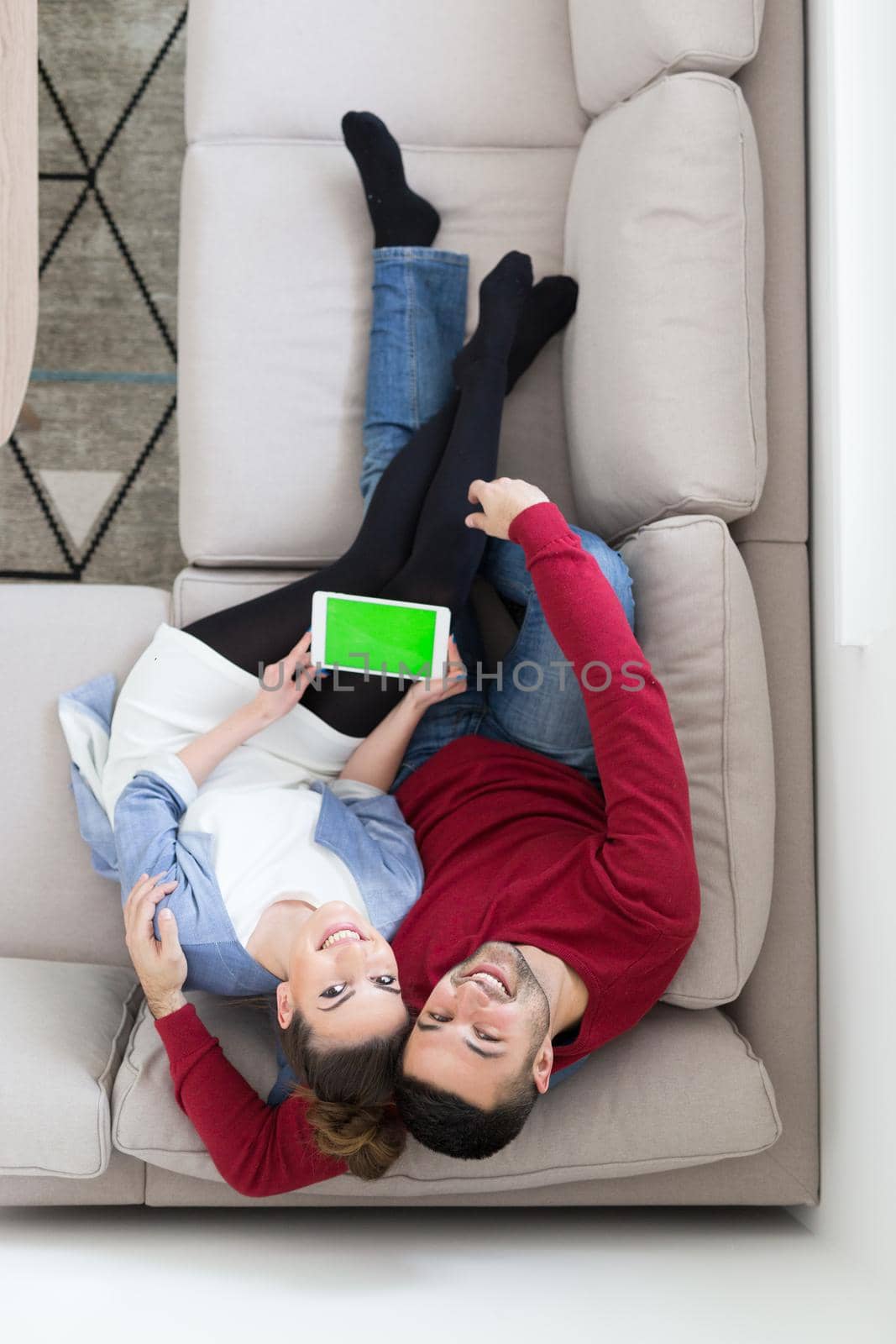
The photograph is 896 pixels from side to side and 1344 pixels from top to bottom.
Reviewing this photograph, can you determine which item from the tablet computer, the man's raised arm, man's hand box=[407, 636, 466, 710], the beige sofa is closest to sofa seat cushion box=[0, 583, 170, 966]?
the beige sofa

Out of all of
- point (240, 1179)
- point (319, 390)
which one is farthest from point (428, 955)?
point (319, 390)

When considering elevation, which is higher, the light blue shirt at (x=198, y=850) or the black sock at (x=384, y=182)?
the black sock at (x=384, y=182)

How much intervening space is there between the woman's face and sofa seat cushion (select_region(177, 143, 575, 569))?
2.05ft

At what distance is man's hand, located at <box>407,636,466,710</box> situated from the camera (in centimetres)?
144

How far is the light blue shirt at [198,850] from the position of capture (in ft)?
4.20

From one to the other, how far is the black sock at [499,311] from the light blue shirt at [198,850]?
0.65 m

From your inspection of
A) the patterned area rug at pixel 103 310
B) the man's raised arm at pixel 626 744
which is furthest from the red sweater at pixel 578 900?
the patterned area rug at pixel 103 310

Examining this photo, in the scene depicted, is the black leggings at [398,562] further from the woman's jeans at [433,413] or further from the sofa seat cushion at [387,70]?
the sofa seat cushion at [387,70]

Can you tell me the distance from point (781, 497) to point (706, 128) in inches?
19.9

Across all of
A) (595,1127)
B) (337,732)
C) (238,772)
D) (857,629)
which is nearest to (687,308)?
(857,629)

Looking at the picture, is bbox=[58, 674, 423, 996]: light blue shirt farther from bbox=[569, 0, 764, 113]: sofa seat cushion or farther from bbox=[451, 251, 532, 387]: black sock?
bbox=[569, 0, 764, 113]: sofa seat cushion

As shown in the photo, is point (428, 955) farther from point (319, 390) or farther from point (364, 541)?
point (319, 390)

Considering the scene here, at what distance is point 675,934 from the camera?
121cm

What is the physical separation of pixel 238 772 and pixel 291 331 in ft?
2.20
